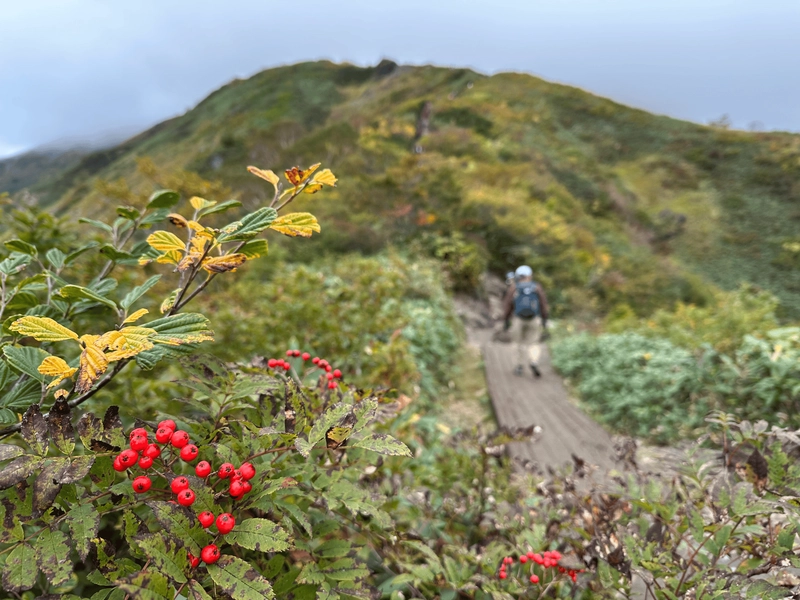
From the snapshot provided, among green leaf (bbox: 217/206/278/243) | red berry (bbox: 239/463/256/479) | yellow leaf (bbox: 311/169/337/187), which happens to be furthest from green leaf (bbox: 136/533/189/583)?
yellow leaf (bbox: 311/169/337/187)

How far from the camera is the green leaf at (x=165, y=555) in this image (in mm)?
482

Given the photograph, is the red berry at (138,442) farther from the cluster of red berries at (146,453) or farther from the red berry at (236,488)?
the red berry at (236,488)

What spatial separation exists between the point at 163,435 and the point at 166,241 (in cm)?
35

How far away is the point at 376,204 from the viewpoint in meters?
11.1

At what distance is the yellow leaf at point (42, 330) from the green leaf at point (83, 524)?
0.23 meters

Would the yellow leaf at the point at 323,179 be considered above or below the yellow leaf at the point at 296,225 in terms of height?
above

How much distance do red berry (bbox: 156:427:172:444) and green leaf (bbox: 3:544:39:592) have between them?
0.57 ft

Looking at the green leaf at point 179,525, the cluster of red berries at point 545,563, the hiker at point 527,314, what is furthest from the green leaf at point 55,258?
the hiker at point 527,314

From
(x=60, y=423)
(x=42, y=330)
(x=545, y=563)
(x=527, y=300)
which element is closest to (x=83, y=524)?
(x=60, y=423)

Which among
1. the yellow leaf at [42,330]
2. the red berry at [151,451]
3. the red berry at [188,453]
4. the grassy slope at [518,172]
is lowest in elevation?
the red berry at [188,453]

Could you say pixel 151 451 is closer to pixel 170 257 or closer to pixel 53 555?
pixel 53 555

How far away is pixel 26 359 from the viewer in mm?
619

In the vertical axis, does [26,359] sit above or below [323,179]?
below

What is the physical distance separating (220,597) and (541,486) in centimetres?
137
